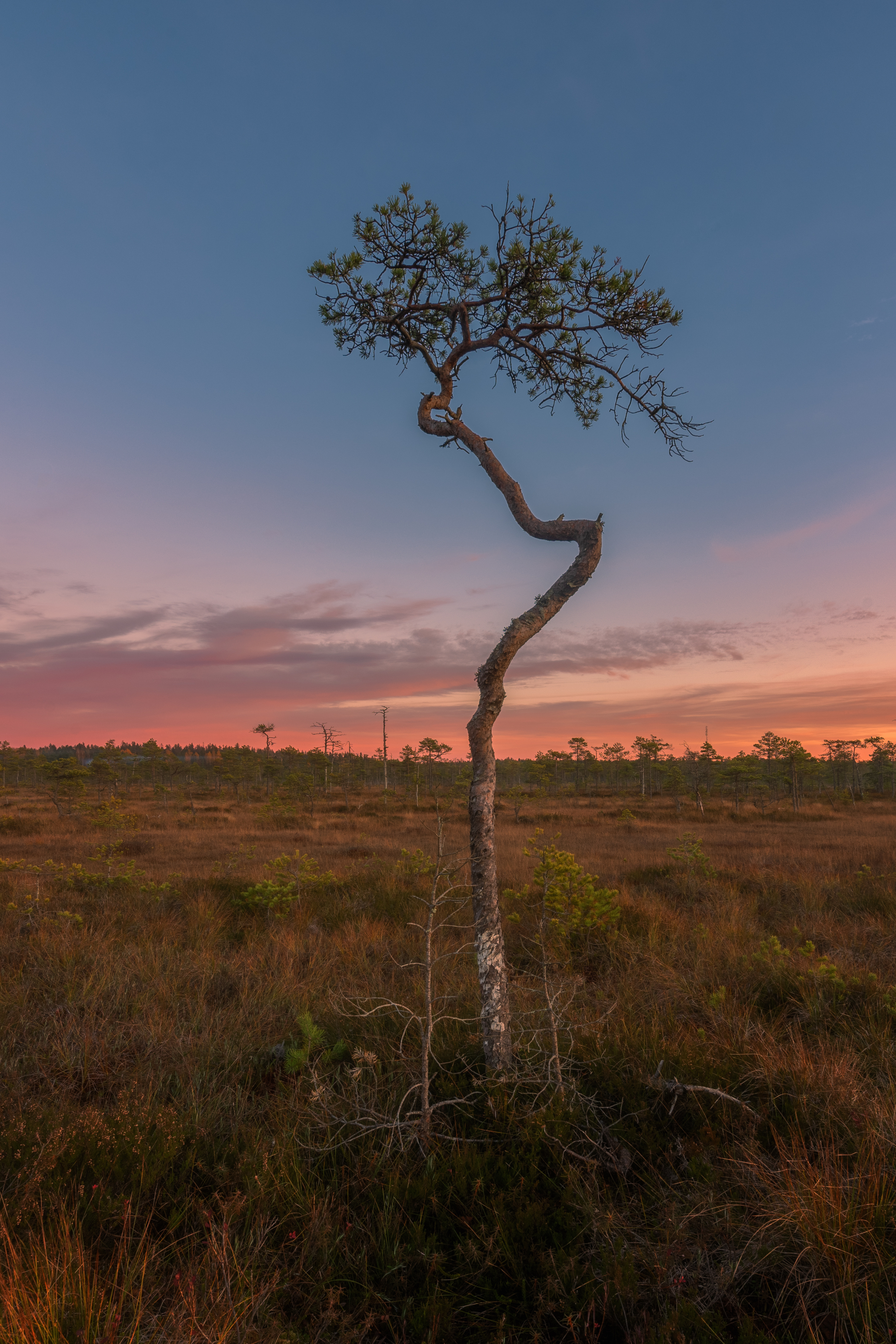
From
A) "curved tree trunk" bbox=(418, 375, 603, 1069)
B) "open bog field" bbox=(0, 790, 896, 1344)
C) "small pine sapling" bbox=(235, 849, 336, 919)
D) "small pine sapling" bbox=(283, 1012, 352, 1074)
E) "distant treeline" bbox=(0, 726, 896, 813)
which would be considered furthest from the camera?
"distant treeline" bbox=(0, 726, 896, 813)

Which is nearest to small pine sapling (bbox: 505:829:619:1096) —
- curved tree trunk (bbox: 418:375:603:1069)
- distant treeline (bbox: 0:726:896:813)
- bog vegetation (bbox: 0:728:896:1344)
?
bog vegetation (bbox: 0:728:896:1344)

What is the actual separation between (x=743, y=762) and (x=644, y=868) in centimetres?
4147

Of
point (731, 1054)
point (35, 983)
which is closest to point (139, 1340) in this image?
point (731, 1054)

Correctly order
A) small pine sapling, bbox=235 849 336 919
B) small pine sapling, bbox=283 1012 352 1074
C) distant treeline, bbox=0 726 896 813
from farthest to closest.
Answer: distant treeline, bbox=0 726 896 813 < small pine sapling, bbox=235 849 336 919 < small pine sapling, bbox=283 1012 352 1074

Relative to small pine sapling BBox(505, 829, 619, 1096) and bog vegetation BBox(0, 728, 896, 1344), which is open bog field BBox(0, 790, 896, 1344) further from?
small pine sapling BBox(505, 829, 619, 1096)

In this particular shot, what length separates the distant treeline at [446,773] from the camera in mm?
48594

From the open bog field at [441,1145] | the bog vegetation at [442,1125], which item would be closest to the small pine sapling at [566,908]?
the bog vegetation at [442,1125]

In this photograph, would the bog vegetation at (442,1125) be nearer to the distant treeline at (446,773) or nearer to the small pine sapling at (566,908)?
the small pine sapling at (566,908)

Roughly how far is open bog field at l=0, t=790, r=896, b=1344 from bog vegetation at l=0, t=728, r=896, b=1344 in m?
0.02

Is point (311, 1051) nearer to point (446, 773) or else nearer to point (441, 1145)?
point (441, 1145)

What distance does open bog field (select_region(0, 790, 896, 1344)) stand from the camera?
221 cm

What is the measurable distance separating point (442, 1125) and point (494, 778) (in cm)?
215

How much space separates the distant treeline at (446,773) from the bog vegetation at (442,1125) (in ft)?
83.1

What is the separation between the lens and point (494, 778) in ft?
12.9
